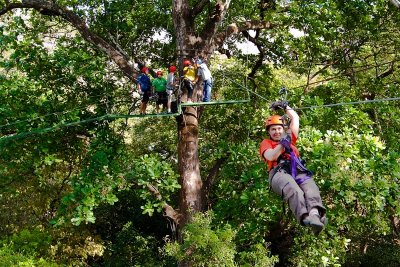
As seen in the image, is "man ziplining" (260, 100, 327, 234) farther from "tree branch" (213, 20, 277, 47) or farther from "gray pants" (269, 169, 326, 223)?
"tree branch" (213, 20, 277, 47)

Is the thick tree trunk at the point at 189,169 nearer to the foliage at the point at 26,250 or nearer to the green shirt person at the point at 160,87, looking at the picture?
the green shirt person at the point at 160,87

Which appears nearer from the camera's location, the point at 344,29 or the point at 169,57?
the point at 344,29

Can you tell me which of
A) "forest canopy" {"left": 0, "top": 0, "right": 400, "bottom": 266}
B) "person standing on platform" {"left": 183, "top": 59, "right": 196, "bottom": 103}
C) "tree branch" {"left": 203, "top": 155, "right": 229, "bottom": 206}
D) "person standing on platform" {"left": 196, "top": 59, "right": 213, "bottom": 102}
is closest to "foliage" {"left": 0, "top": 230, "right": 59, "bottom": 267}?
"forest canopy" {"left": 0, "top": 0, "right": 400, "bottom": 266}

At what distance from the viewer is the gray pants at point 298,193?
12.6 feet

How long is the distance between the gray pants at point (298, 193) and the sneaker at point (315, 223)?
0.37 ft

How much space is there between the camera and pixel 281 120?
4359 millimetres

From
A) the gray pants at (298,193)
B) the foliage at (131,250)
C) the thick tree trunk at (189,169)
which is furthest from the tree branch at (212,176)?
the gray pants at (298,193)

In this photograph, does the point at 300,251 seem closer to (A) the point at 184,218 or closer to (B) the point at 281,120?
(A) the point at 184,218

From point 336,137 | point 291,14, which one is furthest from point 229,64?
point 336,137

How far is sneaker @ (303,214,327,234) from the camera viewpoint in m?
3.53

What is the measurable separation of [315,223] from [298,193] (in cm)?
43

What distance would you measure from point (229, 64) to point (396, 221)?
6662mm

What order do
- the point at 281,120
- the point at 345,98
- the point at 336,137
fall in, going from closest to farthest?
the point at 281,120
the point at 336,137
the point at 345,98

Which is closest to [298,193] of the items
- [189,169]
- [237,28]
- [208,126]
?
[189,169]
